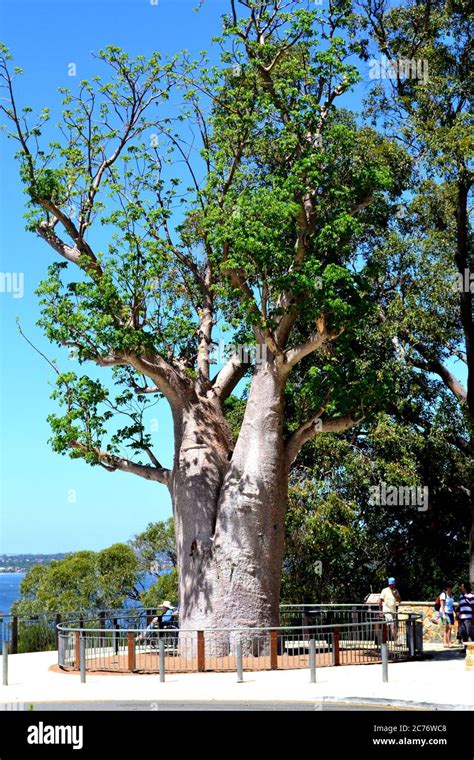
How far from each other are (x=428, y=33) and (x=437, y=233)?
6.64m

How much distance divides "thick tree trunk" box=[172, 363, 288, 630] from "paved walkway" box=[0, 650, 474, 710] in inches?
126

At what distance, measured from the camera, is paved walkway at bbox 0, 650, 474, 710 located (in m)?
17.0

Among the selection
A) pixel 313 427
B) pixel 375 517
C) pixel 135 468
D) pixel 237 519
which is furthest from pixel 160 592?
pixel 237 519

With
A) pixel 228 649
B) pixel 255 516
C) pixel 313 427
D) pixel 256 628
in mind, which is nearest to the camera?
pixel 256 628

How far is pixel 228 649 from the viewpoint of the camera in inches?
960

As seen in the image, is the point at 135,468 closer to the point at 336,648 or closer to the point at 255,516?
the point at 255,516

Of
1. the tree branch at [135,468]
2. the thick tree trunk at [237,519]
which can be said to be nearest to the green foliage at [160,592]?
the tree branch at [135,468]

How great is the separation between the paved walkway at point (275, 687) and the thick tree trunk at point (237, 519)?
3.20 m

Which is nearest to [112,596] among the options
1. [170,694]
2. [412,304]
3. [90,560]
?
[90,560]

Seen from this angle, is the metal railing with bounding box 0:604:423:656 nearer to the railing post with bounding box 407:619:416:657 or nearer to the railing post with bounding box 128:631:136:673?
the railing post with bounding box 407:619:416:657

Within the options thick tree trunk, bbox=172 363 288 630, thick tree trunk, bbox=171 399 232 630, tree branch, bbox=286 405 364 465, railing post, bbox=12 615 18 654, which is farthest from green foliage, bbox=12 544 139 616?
tree branch, bbox=286 405 364 465

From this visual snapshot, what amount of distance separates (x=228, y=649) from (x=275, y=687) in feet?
Result: 19.1

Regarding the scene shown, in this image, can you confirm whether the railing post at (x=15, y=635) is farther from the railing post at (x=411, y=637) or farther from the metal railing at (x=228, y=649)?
the railing post at (x=411, y=637)

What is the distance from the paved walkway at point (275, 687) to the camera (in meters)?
17.0
